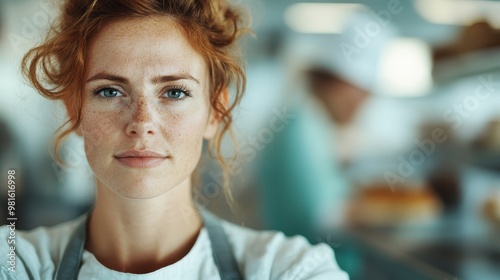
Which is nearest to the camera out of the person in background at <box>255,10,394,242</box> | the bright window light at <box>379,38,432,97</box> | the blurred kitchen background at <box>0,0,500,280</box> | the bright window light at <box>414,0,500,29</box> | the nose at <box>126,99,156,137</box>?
the nose at <box>126,99,156,137</box>

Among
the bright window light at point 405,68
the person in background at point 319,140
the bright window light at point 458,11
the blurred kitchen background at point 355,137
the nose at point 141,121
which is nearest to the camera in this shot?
the nose at point 141,121

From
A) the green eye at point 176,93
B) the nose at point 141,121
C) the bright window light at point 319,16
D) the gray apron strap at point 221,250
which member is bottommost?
the bright window light at point 319,16

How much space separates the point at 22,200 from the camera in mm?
777

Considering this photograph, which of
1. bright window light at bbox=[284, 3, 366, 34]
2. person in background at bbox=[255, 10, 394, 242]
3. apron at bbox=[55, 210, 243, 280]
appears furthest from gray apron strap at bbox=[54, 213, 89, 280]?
bright window light at bbox=[284, 3, 366, 34]

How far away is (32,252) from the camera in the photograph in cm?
63

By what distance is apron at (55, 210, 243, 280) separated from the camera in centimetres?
62

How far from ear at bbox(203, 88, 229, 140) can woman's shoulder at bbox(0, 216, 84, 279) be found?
0.60 feet

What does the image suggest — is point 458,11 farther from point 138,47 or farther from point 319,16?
point 138,47

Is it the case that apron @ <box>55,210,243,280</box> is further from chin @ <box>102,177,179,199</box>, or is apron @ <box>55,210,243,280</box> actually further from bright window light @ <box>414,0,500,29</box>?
bright window light @ <box>414,0,500,29</box>

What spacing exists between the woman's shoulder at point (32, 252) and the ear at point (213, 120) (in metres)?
0.18

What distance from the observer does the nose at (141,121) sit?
0.58 metres

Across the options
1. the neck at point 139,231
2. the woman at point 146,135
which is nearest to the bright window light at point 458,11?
the woman at point 146,135

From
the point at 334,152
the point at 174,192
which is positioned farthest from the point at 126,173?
the point at 334,152

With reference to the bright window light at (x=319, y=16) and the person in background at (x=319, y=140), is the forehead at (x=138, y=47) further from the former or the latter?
the bright window light at (x=319, y=16)
